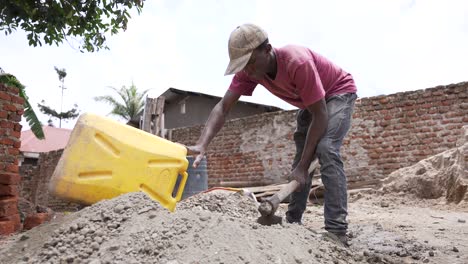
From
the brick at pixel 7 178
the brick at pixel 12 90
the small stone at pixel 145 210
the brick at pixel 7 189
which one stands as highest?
the brick at pixel 12 90

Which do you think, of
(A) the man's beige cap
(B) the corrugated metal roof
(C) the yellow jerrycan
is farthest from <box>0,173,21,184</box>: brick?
(B) the corrugated metal roof

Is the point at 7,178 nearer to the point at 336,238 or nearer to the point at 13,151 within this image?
the point at 13,151

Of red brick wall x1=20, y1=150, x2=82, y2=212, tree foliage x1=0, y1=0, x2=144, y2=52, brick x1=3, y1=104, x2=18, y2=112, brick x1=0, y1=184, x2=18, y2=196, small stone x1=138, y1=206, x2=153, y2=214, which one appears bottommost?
red brick wall x1=20, y1=150, x2=82, y2=212

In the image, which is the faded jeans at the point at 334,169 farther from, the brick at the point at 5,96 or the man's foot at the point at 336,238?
the brick at the point at 5,96

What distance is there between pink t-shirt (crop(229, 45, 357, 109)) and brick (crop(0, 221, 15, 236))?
2.20 m

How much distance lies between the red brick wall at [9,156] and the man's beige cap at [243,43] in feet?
8.02

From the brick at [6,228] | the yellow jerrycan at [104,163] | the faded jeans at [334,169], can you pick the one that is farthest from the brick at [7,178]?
the faded jeans at [334,169]

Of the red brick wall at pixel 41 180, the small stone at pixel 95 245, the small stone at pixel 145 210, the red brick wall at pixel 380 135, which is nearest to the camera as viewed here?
the small stone at pixel 95 245

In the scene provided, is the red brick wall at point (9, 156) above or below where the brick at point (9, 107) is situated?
below

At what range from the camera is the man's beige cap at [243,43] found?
219 cm

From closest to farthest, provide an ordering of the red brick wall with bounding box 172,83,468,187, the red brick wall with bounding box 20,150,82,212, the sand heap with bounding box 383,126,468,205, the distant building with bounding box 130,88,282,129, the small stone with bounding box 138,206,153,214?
the small stone with bounding box 138,206,153,214 < the sand heap with bounding box 383,126,468,205 < the red brick wall with bounding box 172,83,468,187 < the red brick wall with bounding box 20,150,82,212 < the distant building with bounding box 130,88,282,129

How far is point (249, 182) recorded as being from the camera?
8438 mm

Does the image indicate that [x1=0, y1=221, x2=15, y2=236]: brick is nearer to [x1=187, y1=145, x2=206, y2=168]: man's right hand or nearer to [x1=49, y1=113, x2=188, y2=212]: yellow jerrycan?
[x1=49, y1=113, x2=188, y2=212]: yellow jerrycan

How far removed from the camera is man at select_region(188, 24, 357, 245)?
222cm
